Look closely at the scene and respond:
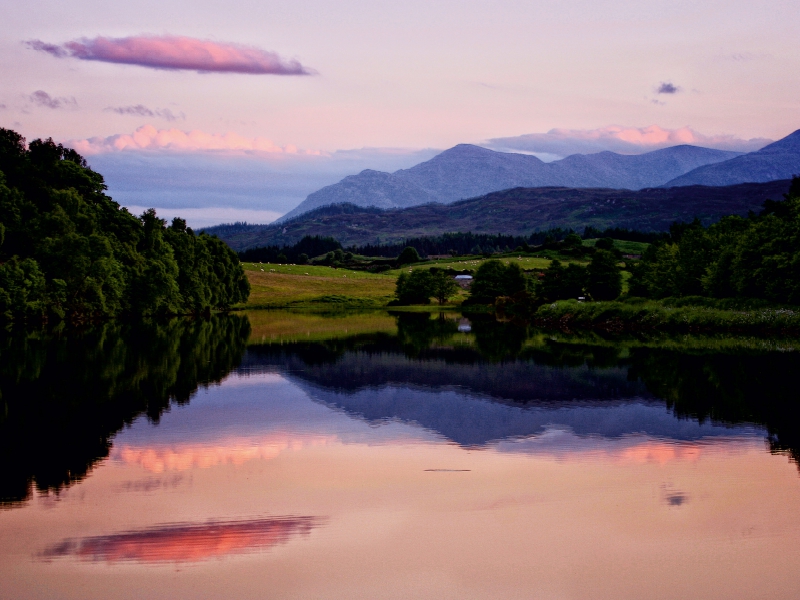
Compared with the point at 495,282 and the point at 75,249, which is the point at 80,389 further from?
the point at 495,282

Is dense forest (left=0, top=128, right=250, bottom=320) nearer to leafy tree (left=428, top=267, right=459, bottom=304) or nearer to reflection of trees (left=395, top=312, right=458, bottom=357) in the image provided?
reflection of trees (left=395, top=312, right=458, bottom=357)

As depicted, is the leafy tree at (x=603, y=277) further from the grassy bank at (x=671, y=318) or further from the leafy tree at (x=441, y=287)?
the leafy tree at (x=441, y=287)

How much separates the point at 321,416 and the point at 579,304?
213 ft

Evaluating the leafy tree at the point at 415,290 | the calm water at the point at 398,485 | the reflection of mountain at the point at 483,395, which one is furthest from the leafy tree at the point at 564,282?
the calm water at the point at 398,485

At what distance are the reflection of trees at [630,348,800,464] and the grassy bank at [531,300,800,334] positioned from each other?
17.6 meters

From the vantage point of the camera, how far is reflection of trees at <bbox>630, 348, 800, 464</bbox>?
85.7 feet

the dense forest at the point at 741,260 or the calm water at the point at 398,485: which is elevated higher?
the dense forest at the point at 741,260

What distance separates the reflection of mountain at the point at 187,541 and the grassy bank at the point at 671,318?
57182 millimetres

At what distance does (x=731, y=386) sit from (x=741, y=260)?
40923 mm

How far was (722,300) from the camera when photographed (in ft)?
234

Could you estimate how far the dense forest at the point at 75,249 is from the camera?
7725 cm

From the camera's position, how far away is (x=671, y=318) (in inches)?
2817

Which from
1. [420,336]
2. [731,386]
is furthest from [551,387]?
[420,336]

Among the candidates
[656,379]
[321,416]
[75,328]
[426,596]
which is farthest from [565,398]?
[75,328]
